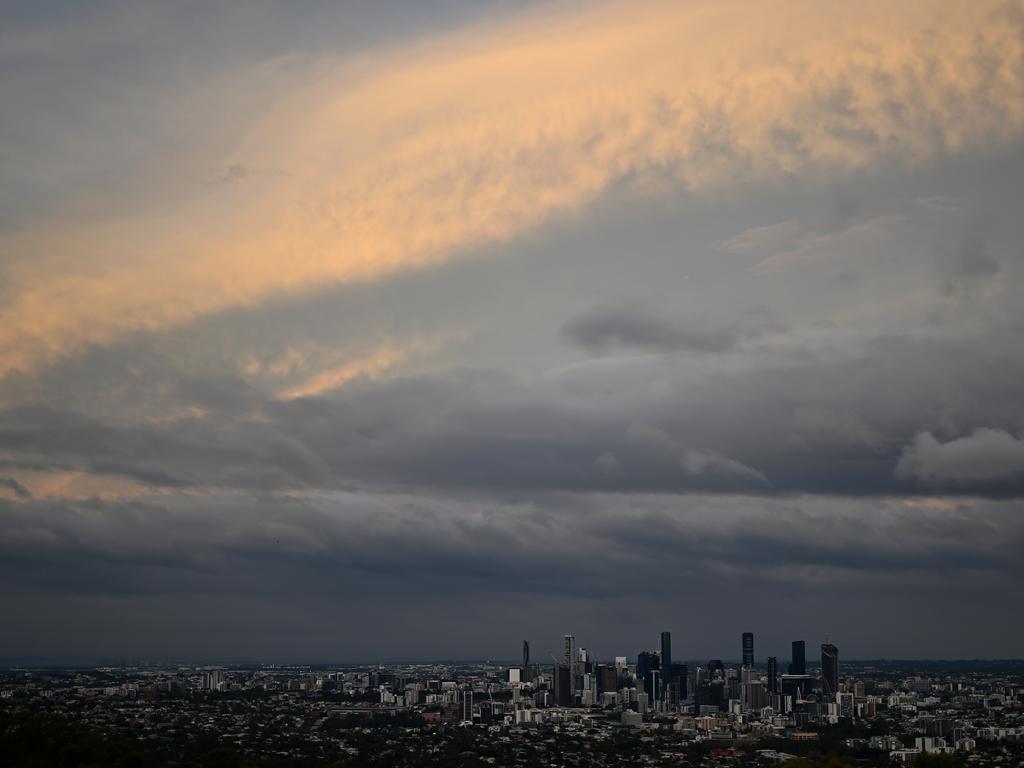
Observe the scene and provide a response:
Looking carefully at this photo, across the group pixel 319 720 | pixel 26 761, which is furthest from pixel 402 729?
pixel 26 761

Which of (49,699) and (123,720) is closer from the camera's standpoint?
(123,720)

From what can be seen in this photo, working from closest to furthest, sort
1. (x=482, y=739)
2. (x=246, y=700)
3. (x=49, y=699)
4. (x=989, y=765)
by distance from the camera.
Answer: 1. (x=989, y=765)
2. (x=482, y=739)
3. (x=49, y=699)
4. (x=246, y=700)

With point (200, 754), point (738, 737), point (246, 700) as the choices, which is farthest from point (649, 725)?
point (200, 754)

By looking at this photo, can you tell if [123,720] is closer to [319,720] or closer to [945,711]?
[319,720]

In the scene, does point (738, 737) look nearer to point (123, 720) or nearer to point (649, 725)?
point (649, 725)

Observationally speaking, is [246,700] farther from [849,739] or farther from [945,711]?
[945,711]

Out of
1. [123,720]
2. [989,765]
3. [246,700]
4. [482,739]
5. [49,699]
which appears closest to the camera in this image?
[989,765]

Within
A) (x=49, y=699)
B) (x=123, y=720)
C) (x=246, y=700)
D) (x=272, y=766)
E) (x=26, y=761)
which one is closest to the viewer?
(x=26, y=761)

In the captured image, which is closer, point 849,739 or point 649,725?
point 849,739

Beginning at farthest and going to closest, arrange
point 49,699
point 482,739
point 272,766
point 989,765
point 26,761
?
point 49,699 → point 482,739 → point 989,765 → point 272,766 → point 26,761
